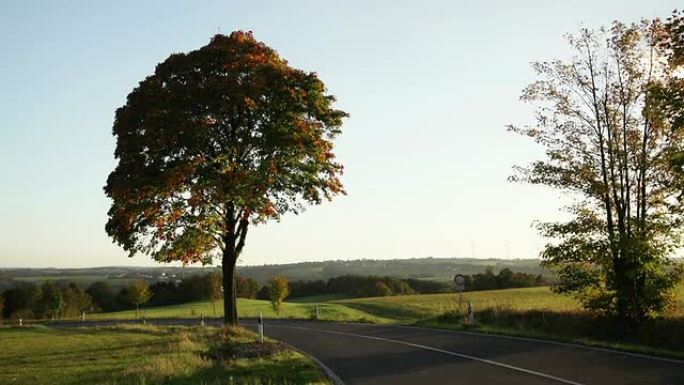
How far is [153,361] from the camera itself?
17.2 meters

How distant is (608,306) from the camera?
2192 cm

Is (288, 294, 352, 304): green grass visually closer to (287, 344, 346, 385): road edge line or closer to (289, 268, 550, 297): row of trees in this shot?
(289, 268, 550, 297): row of trees

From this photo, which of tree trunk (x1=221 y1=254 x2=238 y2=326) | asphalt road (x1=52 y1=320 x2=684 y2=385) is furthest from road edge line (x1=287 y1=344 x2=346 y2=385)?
tree trunk (x1=221 y1=254 x2=238 y2=326)

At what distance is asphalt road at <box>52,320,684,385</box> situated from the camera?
1276cm

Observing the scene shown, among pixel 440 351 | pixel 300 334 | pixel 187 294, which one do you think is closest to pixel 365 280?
pixel 187 294

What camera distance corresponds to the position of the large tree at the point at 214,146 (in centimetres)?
2467

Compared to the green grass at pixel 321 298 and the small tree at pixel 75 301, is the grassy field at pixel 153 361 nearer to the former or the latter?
the small tree at pixel 75 301

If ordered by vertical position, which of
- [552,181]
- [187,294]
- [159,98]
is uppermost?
[159,98]

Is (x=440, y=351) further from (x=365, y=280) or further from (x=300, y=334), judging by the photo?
(x=365, y=280)

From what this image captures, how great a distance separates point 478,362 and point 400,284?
305ft

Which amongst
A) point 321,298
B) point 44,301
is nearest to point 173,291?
point 44,301

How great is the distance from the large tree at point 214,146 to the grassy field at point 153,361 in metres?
4.42

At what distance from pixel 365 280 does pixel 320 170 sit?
83.0m

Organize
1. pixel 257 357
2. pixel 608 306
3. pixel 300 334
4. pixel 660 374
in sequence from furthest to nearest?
pixel 300 334 < pixel 608 306 < pixel 257 357 < pixel 660 374
